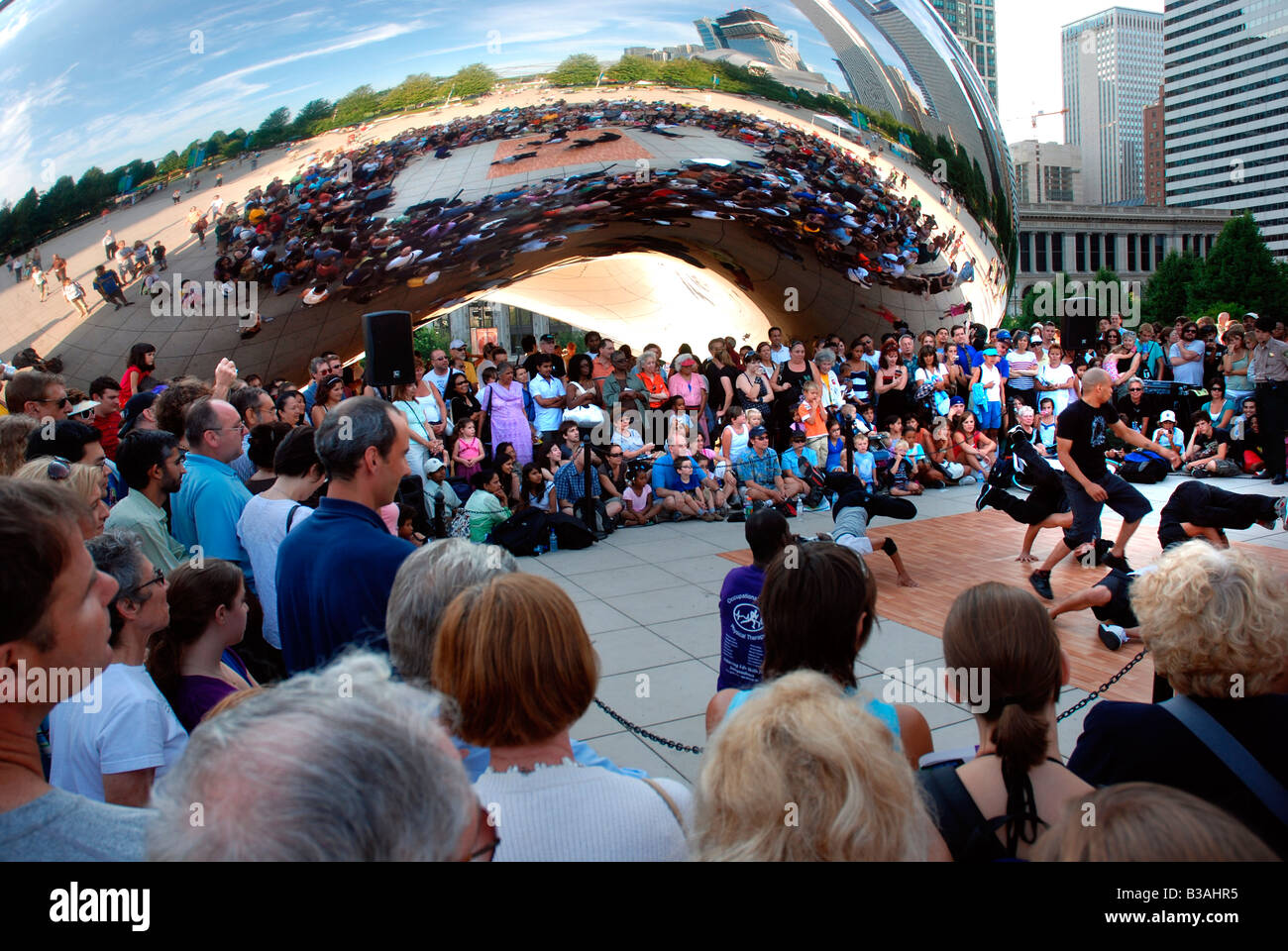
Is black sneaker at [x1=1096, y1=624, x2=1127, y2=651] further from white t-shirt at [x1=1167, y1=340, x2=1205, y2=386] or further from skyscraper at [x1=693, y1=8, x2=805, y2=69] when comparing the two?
white t-shirt at [x1=1167, y1=340, x2=1205, y2=386]

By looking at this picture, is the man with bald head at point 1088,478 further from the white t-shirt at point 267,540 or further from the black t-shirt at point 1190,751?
the white t-shirt at point 267,540

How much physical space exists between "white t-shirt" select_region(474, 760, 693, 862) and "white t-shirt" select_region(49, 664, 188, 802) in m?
1.10

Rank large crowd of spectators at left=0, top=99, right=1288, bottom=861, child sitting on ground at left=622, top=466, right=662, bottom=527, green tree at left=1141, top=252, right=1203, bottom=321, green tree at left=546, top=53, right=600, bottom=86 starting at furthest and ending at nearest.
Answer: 1. green tree at left=1141, top=252, right=1203, bottom=321
2. child sitting on ground at left=622, top=466, right=662, bottom=527
3. green tree at left=546, top=53, right=600, bottom=86
4. large crowd of spectators at left=0, top=99, right=1288, bottom=861

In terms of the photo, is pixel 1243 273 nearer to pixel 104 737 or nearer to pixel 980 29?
pixel 104 737

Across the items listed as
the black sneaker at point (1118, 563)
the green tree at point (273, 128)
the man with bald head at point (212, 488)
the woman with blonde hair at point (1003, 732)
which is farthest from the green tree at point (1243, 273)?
the man with bald head at point (212, 488)

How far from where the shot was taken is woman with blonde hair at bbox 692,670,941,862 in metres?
1.34

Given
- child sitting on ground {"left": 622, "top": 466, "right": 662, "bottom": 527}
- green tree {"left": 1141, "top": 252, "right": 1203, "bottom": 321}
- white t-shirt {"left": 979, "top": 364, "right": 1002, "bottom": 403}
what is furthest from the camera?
green tree {"left": 1141, "top": 252, "right": 1203, "bottom": 321}

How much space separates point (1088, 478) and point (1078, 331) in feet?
28.5

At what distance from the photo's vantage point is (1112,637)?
5578 millimetres

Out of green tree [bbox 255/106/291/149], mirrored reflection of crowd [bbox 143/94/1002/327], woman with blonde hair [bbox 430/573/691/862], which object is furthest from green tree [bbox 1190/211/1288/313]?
woman with blonde hair [bbox 430/573/691/862]

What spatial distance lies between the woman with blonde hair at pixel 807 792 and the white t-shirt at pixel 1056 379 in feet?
41.7

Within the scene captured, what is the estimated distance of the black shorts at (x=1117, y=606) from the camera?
5.60 m
